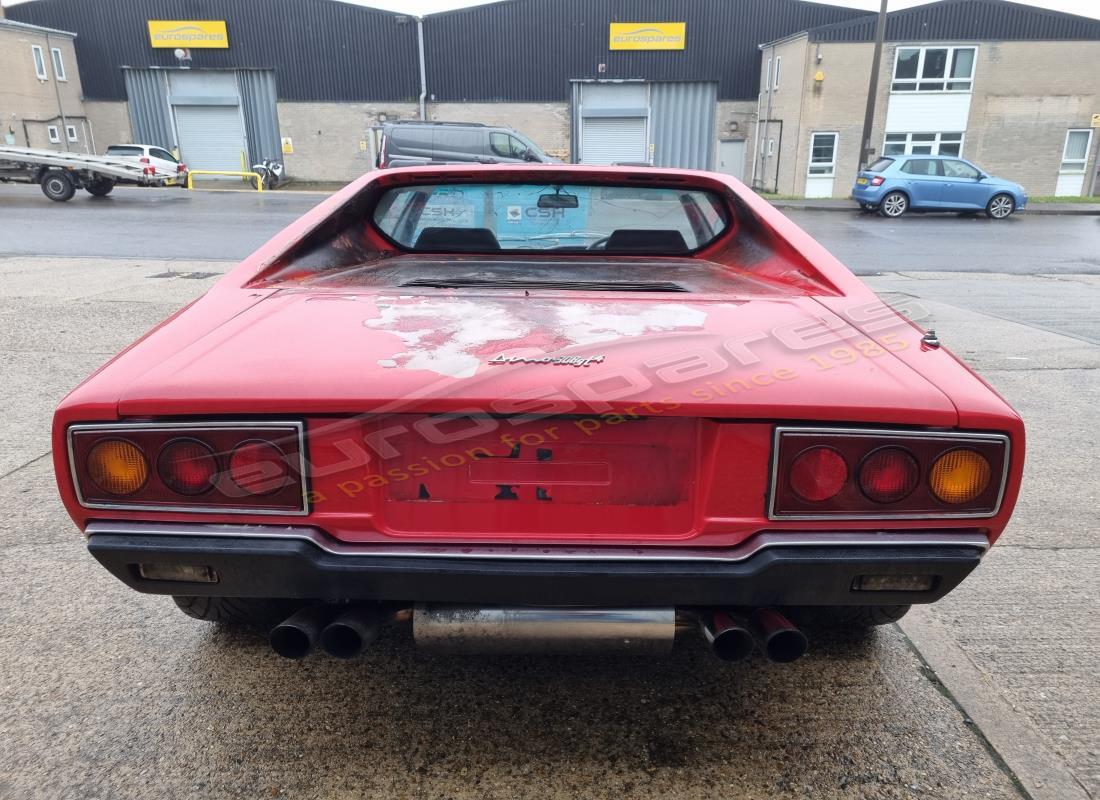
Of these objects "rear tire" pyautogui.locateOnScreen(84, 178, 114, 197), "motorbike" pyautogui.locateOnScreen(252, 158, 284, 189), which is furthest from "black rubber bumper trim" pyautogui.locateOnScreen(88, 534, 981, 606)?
"motorbike" pyautogui.locateOnScreen(252, 158, 284, 189)

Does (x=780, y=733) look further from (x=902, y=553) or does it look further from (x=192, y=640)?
(x=192, y=640)

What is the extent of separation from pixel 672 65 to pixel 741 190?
32.3m

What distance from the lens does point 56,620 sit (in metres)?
2.57

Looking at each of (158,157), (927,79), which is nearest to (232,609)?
(158,157)

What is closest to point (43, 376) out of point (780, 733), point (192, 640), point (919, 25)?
point (192, 640)

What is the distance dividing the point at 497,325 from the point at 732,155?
3383 cm

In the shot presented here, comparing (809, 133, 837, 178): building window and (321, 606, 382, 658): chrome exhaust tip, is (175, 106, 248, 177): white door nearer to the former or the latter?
(809, 133, 837, 178): building window

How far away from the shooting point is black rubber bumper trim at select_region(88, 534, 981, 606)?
1653 mm

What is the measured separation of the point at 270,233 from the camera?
13836mm

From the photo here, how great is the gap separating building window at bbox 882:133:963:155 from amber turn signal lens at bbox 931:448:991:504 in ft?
97.7

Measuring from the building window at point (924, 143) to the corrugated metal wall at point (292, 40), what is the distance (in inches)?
745

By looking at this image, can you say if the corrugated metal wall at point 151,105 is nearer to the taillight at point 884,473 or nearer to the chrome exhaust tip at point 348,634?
the chrome exhaust tip at point 348,634

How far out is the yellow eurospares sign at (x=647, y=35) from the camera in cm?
3186

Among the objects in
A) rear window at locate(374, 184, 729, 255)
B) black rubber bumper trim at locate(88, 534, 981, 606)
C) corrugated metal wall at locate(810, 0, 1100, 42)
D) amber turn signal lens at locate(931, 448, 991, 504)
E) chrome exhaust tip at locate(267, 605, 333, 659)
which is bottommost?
chrome exhaust tip at locate(267, 605, 333, 659)
